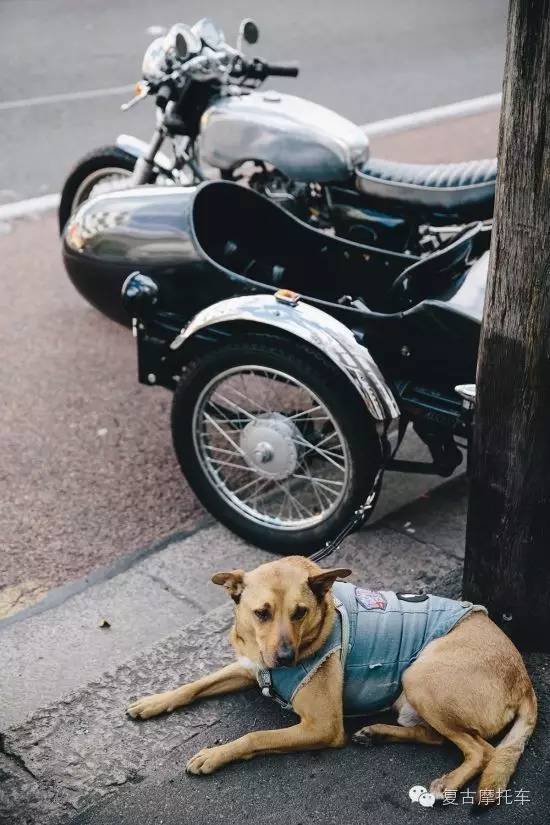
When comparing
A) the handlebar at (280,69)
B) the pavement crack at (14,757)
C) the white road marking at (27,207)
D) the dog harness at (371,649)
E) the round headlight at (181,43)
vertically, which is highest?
the round headlight at (181,43)

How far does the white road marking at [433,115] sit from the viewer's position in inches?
397

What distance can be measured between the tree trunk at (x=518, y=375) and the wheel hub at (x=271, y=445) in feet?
3.02

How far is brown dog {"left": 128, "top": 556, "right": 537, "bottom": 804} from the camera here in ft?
9.91

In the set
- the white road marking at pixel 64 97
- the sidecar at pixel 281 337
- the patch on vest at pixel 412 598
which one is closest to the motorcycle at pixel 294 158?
the sidecar at pixel 281 337

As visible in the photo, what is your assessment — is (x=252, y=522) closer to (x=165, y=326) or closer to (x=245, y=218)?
(x=165, y=326)

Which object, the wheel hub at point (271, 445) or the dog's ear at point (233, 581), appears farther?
the wheel hub at point (271, 445)

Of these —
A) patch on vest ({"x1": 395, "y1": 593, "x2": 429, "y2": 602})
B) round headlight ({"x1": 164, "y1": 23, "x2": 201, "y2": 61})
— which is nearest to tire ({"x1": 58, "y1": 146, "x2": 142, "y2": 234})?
round headlight ({"x1": 164, "y1": 23, "x2": 201, "y2": 61})

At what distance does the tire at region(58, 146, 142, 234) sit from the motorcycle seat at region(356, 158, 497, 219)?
61.8 inches

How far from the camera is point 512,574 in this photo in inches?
136

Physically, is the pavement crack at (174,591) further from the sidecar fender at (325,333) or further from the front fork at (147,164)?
the front fork at (147,164)

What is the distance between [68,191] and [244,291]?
2.63m

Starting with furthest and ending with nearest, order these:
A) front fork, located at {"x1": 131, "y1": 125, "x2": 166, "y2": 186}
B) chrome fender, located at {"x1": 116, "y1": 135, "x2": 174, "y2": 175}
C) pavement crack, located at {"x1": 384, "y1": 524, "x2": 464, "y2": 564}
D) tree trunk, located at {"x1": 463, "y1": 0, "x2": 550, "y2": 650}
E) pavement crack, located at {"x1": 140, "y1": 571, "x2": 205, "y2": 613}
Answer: chrome fender, located at {"x1": 116, "y1": 135, "x2": 174, "y2": 175}
front fork, located at {"x1": 131, "y1": 125, "x2": 166, "y2": 186}
pavement crack, located at {"x1": 384, "y1": 524, "x2": 464, "y2": 564}
pavement crack, located at {"x1": 140, "y1": 571, "x2": 205, "y2": 613}
tree trunk, located at {"x1": 463, "y1": 0, "x2": 550, "y2": 650}

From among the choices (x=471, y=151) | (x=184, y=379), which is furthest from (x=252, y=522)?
(x=471, y=151)

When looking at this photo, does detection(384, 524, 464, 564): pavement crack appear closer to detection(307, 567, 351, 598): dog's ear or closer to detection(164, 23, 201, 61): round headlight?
detection(307, 567, 351, 598): dog's ear
